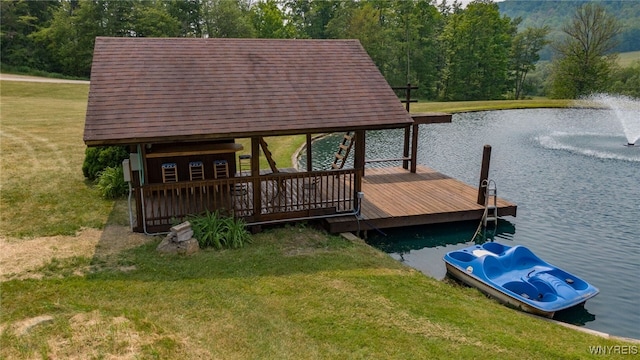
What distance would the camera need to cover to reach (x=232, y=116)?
924cm

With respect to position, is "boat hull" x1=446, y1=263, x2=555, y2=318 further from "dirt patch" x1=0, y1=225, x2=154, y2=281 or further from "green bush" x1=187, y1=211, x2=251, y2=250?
"dirt patch" x1=0, y1=225, x2=154, y2=281

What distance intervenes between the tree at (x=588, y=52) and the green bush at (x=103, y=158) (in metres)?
50.0

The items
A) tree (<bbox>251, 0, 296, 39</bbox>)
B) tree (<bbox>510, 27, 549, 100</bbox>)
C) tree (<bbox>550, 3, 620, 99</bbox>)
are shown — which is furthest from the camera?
tree (<bbox>510, 27, 549, 100</bbox>)

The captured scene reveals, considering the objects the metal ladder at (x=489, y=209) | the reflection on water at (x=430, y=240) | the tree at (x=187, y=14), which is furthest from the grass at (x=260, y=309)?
the tree at (x=187, y=14)

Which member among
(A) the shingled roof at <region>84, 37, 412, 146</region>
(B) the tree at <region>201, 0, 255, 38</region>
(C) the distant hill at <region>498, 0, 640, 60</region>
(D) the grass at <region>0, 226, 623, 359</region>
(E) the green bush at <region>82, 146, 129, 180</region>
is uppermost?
(C) the distant hill at <region>498, 0, 640, 60</region>

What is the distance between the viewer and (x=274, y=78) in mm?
10523

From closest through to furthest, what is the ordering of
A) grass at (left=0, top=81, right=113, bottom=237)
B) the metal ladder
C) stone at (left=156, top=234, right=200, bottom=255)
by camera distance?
stone at (left=156, top=234, right=200, bottom=255), grass at (left=0, top=81, right=113, bottom=237), the metal ladder

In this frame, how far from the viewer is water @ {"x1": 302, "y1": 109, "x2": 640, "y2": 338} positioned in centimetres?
896

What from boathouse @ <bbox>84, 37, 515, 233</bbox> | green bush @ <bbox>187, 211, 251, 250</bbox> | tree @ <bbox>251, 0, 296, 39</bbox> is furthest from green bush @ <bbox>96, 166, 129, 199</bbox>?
tree @ <bbox>251, 0, 296, 39</bbox>

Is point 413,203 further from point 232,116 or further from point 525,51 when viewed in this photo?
point 525,51

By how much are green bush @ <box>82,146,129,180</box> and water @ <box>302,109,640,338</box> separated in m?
7.71

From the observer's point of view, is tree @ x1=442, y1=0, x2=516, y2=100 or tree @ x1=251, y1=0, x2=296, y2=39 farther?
tree @ x1=442, y1=0, x2=516, y2=100

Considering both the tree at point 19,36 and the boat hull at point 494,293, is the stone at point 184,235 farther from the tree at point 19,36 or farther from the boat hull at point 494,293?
the tree at point 19,36

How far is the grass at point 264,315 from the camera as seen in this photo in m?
5.65
